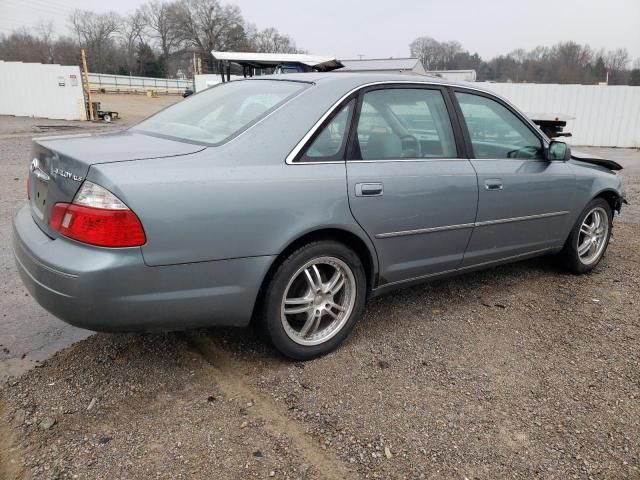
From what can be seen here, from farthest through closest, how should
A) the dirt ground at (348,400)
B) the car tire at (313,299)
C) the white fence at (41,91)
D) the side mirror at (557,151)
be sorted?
the white fence at (41,91) < the side mirror at (557,151) < the car tire at (313,299) < the dirt ground at (348,400)

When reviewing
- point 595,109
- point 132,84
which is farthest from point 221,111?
point 132,84

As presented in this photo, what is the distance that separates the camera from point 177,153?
2488mm

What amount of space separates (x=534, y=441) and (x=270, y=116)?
202 cm

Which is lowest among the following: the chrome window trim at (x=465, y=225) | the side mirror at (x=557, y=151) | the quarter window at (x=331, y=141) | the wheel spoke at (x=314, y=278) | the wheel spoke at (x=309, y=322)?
the wheel spoke at (x=309, y=322)

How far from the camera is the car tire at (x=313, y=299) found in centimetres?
271

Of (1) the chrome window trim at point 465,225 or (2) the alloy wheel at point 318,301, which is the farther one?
(1) the chrome window trim at point 465,225

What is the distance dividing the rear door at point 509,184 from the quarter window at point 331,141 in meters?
1.03

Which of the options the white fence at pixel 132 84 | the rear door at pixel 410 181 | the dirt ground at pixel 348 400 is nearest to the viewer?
the dirt ground at pixel 348 400

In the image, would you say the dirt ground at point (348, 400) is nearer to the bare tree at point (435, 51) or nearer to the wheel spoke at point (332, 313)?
the wheel spoke at point (332, 313)

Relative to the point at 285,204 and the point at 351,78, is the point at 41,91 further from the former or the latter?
the point at 285,204

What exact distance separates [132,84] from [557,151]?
59758 mm

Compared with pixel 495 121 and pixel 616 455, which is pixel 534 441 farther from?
pixel 495 121

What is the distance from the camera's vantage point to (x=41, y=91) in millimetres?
21594

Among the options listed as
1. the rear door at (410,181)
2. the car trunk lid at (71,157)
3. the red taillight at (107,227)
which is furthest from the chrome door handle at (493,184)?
the red taillight at (107,227)
